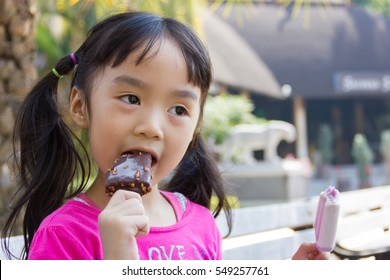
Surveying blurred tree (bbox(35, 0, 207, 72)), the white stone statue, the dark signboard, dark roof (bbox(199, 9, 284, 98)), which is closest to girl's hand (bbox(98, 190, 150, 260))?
blurred tree (bbox(35, 0, 207, 72))

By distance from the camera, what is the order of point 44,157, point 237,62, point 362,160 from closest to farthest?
point 44,157, point 362,160, point 237,62

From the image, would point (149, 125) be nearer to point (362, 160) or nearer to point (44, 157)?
point (44, 157)

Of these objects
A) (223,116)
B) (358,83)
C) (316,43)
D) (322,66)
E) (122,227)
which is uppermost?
(316,43)

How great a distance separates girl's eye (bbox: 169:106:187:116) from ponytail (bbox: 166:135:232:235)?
0.49m

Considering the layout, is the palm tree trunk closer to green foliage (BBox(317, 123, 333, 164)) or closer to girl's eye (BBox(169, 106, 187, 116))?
girl's eye (BBox(169, 106, 187, 116))

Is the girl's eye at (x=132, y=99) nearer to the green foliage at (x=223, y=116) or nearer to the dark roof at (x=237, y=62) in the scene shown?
the green foliage at (x=223, y=116)

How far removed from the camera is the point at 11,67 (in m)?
4.57

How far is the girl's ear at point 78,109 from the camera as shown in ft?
5.16

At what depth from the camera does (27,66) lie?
15.2ft

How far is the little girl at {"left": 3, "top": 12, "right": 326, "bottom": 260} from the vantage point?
4.64 ft

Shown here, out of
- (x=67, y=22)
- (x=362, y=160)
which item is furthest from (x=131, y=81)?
(x=362, y=160)

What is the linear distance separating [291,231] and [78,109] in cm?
155
